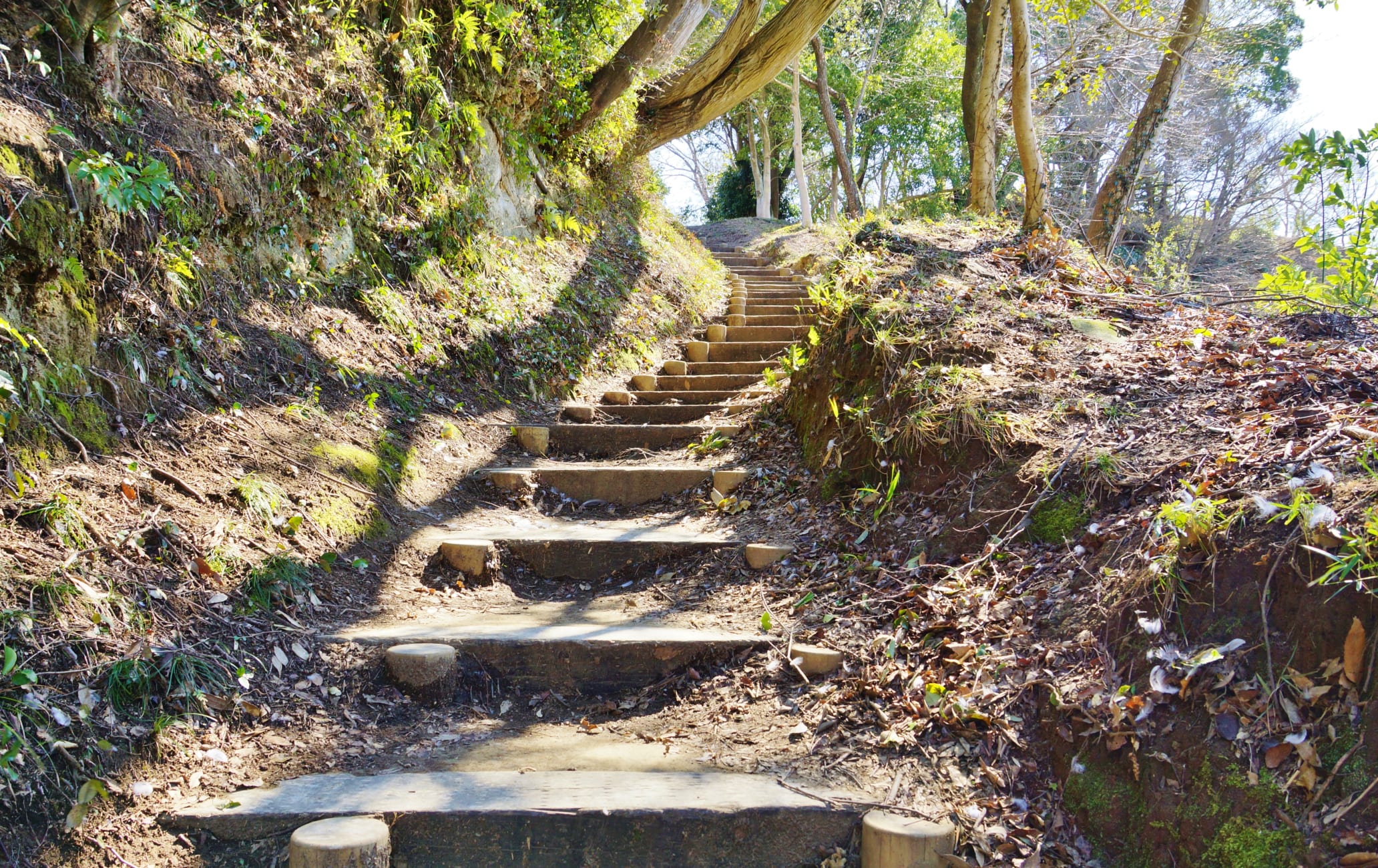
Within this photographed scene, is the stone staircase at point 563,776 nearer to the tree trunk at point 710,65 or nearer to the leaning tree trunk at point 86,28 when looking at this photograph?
the leaning tree trunk at point 86,28

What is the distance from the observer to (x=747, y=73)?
25.3 feet

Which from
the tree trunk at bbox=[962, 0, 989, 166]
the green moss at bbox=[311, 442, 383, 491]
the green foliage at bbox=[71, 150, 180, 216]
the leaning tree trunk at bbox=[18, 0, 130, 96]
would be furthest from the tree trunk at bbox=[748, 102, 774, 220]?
the green foliage at bbox=[71, 150, 180, 216]

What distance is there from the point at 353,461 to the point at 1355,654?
3.72 meters

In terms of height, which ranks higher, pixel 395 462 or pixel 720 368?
pixel 720 368

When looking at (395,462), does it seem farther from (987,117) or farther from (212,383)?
(987,117)

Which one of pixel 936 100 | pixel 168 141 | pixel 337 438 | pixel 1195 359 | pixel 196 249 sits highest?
pixel 936 100

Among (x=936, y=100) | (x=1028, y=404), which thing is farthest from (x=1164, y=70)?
(x=936, y=100)

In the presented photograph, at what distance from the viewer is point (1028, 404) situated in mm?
3059

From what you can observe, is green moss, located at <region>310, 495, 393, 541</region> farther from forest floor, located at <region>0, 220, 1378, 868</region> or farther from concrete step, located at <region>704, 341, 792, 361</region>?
concrete step, located at <region>704, 341, 792, 361</region>

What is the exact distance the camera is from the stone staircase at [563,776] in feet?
6.41

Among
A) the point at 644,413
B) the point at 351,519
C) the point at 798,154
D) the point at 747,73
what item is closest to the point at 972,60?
the point at 747,73

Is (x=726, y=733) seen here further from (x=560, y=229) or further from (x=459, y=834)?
(x=560, y=229)

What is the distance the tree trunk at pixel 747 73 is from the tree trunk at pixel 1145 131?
2902 mm

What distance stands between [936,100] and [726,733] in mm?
22827
